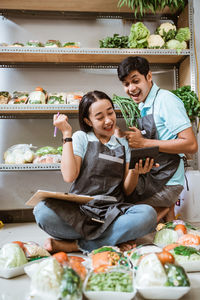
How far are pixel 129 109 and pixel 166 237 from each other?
1.29m

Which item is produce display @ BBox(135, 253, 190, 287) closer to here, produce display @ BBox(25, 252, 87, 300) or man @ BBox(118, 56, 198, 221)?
produce display @ BBox(25, 252, 87, 300)

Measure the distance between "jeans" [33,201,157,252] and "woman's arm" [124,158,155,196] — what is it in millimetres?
210

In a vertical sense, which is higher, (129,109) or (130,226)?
(129,109)

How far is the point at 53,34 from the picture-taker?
10.8ft

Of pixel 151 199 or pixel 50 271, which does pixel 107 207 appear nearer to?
pixel 151 199

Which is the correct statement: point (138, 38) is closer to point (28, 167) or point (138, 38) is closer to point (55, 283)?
point (28, 167)

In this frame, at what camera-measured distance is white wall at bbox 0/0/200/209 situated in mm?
3209

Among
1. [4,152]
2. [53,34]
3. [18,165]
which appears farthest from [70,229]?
[53,34]

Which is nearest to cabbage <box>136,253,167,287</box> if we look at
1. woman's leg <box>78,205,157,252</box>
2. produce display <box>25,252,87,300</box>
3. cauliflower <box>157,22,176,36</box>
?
produce display <box>25,252,87,300</box>

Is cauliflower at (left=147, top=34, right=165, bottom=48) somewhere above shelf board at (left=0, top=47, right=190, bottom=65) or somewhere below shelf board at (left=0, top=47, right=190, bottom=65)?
above

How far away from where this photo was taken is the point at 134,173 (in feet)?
6.07

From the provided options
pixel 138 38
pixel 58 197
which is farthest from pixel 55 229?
pixel 138 38

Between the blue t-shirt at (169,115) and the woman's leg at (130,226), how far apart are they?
0.69 m

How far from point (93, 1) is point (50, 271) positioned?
289cm
